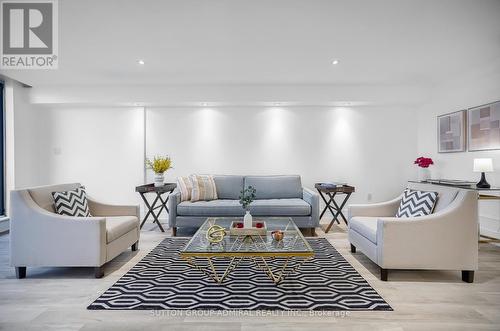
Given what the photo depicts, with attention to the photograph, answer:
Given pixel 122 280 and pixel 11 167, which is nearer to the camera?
pixel 122 280

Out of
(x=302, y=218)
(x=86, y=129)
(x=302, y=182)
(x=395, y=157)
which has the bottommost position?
(x=302, y=218)

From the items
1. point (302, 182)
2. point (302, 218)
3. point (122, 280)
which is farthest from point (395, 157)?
point (122, 280)

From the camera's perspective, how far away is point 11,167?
5023mm

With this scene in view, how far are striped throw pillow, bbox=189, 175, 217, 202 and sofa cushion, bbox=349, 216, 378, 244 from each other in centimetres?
226

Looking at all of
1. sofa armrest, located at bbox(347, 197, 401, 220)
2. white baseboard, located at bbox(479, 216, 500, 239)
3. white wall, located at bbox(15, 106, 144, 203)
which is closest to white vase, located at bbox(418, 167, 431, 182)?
white baseboard, located at bbox(479, 216, 500, 239)

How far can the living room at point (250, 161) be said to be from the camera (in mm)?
2414

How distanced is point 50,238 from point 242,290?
189 centimetres

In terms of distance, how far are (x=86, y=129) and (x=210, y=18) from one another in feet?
13.0

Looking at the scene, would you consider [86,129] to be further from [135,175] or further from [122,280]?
[122,280]

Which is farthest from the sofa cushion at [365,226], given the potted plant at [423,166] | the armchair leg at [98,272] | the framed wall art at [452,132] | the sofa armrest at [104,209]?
the sofa armrest at [104,209]

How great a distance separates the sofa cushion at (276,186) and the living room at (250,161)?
3 centimetres
